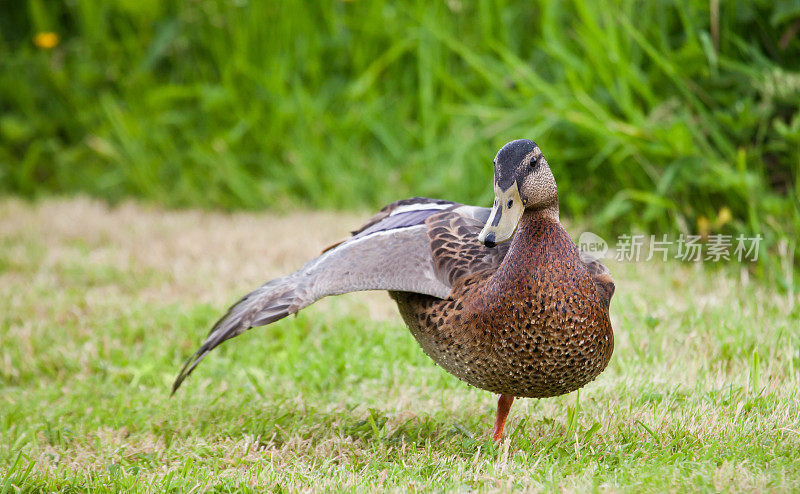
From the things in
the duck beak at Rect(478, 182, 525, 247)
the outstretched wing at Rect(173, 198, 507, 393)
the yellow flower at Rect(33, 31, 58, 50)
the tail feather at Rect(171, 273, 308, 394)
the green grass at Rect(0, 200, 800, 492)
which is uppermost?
the yellow flower at Rect(33, 31, 58, 50)

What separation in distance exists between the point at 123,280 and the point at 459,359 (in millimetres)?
2880

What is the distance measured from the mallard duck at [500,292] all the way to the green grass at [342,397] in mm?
286

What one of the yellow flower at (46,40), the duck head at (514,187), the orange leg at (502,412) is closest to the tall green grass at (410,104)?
the yellow flower at (46,40)

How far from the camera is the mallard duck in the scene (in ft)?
8.17

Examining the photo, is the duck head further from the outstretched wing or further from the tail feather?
the tail feather

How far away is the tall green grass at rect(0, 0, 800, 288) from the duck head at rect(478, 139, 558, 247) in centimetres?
207

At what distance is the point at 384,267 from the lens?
9.04ft

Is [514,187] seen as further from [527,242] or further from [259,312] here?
[259,312]

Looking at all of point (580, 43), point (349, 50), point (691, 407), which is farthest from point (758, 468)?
point (349, 50)

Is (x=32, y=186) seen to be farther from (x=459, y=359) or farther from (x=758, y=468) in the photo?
(x=758, y=468)

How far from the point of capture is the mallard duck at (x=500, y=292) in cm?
249

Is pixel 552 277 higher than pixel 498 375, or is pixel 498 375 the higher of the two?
pixel 552 277


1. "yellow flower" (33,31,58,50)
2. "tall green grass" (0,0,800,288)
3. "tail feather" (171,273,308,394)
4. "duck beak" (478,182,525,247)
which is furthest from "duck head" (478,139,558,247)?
"yellow flower" (33,31,58,50)

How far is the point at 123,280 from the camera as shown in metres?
4.93
